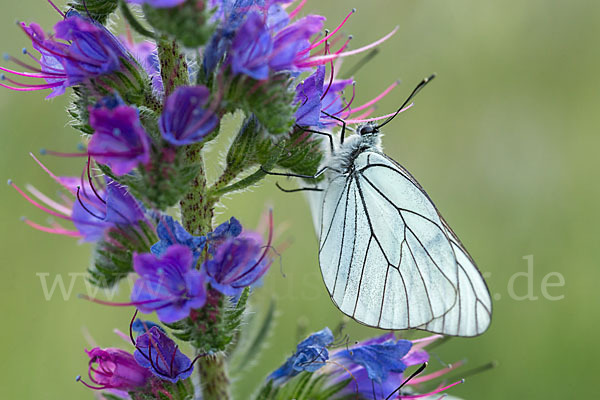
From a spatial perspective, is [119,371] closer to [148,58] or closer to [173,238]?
[173,238]

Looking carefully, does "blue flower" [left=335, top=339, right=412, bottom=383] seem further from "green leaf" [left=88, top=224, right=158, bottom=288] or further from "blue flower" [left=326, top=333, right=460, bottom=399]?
"green leaf" [left=88, top=224, right=158, bottom=288]

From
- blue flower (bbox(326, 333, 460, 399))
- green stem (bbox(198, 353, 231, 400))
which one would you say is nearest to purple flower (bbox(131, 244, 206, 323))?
green stem (bbox(198, 353, 231, 400))

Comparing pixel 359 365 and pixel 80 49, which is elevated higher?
pixel 80 49

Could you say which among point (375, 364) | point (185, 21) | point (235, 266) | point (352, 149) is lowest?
point (375, 364)

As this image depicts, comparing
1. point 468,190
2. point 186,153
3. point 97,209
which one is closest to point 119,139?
point 186,153

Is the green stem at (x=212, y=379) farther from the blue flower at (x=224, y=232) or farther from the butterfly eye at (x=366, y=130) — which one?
the butterfly eye at (x=366, y=130)

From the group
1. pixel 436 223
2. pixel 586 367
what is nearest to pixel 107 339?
pixel 436 223

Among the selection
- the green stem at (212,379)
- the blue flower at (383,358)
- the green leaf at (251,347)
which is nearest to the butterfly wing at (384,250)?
the blue flower at (383,358)
